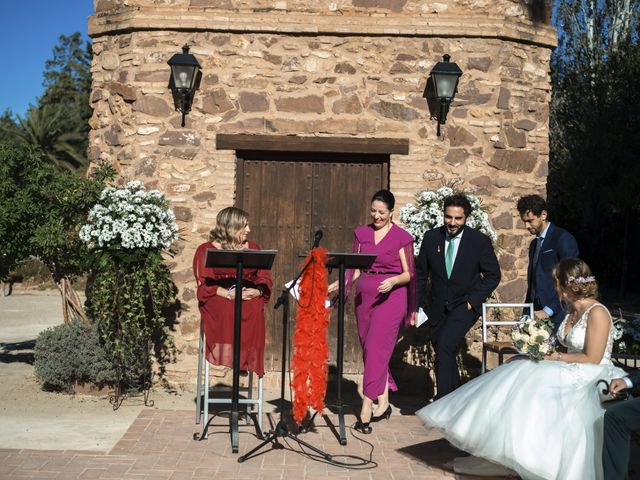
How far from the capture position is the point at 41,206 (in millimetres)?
7750

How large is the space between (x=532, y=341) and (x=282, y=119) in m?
4.22

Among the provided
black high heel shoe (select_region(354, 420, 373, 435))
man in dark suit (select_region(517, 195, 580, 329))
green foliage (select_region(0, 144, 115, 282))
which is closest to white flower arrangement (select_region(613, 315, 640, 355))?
man in dark suit (select_region(517, 195, 580, 329))

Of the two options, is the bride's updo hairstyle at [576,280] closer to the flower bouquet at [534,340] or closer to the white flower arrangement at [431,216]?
the flower bouquet at [534,340]

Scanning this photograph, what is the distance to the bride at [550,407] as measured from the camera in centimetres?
439

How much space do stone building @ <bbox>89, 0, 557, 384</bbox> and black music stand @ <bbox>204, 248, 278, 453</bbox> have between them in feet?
7.80

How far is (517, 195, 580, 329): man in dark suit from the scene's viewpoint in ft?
21.2

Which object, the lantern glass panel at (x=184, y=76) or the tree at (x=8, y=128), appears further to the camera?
the tree at (x=8, y=128)

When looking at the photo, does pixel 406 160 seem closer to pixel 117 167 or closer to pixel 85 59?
pixel 117 167

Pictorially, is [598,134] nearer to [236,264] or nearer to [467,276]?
[467,276]

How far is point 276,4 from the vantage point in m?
8.20

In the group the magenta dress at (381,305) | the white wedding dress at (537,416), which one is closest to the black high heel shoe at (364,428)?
the magenta dress at (381,305)

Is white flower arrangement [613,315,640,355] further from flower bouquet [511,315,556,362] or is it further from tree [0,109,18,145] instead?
tree [0,109,18,145]

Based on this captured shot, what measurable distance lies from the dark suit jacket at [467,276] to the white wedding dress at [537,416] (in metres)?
1.38

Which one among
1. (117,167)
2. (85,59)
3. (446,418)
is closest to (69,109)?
(85,59)
